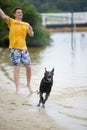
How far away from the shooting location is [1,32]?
35.5 metres

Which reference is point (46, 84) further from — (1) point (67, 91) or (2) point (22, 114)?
(1) point (67, 91)

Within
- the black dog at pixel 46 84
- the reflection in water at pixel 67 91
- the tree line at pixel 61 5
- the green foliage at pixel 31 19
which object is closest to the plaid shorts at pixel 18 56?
the reflection in water at pixel 67 91

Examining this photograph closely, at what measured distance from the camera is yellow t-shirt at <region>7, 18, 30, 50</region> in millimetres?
A: 13859

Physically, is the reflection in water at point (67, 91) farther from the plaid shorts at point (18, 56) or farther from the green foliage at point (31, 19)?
the green foliage at point (31, 19)

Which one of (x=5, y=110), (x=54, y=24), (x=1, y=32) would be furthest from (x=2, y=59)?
(x=54, y=24)

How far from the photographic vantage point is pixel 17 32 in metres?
13.9

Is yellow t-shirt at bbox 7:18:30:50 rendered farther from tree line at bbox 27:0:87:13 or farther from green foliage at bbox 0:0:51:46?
tree line at bbox 27:0:87:13

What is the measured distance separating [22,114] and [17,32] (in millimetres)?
3089

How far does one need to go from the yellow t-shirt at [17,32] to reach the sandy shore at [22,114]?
42.0 inches

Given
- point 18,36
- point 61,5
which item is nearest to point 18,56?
point 18,36

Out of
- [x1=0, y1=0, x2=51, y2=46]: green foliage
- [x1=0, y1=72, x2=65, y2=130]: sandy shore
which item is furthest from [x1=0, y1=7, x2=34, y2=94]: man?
[x1=0, y1=0, x2=51, y2=46]: green foliage

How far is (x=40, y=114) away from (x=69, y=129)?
1.45m

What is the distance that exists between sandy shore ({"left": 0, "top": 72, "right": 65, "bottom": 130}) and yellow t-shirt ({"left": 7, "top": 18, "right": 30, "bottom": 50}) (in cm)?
107

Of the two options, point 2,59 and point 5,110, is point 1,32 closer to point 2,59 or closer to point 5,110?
point 2,59
